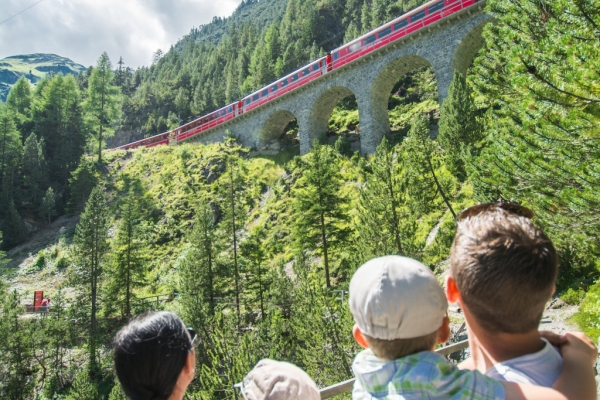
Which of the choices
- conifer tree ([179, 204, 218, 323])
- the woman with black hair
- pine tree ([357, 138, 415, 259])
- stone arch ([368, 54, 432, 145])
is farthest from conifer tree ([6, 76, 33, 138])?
the woman with black hair

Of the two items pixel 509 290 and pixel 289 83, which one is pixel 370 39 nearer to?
pixel 289 83

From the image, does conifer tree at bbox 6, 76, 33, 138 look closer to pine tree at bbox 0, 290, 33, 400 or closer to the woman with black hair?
pine tree at bbox 0, 290, 33, 400

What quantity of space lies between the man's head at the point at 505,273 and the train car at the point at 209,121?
3706cm

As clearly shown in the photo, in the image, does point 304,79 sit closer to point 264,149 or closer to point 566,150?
point 264,149

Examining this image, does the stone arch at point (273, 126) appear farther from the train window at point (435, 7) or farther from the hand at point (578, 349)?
the hand at point (578, 349)

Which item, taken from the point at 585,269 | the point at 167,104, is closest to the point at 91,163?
the point at 167,104

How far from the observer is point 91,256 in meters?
23.9

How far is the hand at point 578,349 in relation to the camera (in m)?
1.34

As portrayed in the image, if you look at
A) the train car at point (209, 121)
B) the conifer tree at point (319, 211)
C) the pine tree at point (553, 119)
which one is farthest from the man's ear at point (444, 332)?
the train car at point (209, 121)

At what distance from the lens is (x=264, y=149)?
34.8 metres

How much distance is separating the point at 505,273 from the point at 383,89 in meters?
28.0

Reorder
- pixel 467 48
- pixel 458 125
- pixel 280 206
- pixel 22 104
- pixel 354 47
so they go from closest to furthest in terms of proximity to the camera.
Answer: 1. pixel 458 125
2. pixel 467 48
3. pixel 280 206
4. pixel 354 47
5. pixel 22 104

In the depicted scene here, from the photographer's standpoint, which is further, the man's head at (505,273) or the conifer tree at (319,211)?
the conifer tree at (319,211)

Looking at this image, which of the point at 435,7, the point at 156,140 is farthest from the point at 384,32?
the point at 156,140
